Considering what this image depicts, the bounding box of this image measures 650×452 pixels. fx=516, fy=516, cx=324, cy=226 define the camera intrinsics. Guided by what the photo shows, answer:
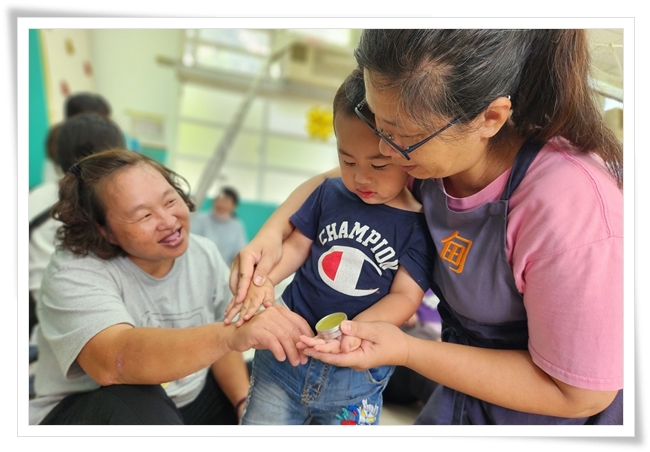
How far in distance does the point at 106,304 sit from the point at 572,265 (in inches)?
35.1

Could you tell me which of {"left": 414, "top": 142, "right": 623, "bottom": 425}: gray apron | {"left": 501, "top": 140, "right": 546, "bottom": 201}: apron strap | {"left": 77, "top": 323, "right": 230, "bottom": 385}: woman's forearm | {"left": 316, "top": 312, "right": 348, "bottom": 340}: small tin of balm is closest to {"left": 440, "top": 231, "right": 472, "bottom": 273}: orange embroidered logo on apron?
{"left": 414, "top": 142, "right": 623, "bottom": 425}: gray apron

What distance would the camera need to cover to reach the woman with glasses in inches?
31.2

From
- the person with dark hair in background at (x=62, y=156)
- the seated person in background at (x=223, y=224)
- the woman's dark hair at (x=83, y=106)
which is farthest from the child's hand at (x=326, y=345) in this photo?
the seated person in background at (x=223, y=224)

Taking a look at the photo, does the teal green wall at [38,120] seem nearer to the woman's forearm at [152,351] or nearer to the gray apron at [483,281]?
the woman's forearm at [152,351]

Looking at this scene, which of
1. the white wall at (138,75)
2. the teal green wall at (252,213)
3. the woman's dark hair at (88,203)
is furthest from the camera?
the teal green wall at (252,213)

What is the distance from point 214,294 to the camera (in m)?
1.36

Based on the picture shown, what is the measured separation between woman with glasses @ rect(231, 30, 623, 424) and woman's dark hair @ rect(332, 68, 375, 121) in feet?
0.19

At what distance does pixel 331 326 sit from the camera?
36.6 inches

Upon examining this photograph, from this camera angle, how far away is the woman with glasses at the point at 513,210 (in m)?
0.79

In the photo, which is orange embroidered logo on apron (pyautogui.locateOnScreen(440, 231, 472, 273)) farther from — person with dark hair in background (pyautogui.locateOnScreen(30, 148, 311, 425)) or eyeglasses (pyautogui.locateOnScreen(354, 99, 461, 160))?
person with dark hair in background (pyautogui.locateOnScreen(30, 148, 311, 425))

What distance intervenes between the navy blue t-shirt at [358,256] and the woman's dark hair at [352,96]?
19 cm

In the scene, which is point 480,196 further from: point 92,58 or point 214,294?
point 92,58
